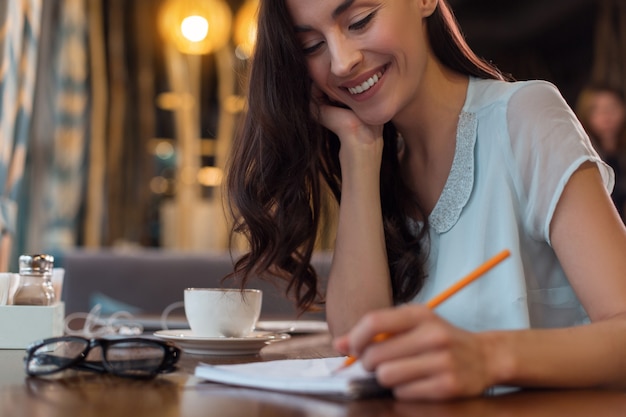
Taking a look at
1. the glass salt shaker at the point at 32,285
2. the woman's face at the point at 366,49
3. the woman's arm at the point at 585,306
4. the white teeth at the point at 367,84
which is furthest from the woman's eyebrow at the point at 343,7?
the glass salt shaker at the point at 32,285

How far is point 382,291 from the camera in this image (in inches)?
61.4

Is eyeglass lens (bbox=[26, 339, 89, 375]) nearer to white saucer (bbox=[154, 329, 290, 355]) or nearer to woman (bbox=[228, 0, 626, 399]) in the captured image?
white saucer (bbox=[154, 329, 290, 355])

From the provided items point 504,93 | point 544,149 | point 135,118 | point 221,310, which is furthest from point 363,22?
point 135,118

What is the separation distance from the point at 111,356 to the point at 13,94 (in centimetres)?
189

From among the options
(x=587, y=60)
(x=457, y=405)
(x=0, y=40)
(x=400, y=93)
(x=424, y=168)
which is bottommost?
(x=457, y=405)

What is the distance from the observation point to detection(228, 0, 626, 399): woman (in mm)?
1269

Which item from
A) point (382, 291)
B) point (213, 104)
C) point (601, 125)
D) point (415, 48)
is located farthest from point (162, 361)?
point (213, 104)

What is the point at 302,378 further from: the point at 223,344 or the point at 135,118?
the point at 135,118

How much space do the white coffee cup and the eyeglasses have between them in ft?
1.30

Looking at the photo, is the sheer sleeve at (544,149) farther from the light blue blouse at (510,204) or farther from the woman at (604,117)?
the woman at (604,117)

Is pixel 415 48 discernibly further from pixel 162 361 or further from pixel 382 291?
pixel 162 361

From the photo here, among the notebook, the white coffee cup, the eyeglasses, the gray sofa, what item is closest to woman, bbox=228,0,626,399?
the white coffee cup

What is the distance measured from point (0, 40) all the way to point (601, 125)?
3372mm

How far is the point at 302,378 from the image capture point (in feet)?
2.83
